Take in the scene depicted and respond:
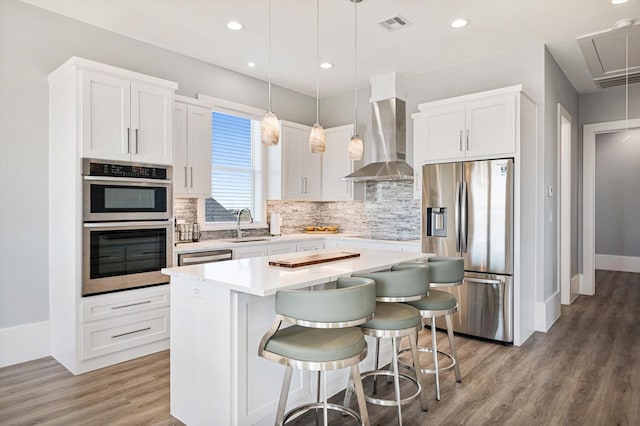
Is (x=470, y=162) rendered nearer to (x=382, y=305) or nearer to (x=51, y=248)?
(x=382, y=305)

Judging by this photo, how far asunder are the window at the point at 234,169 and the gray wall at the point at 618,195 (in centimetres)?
714

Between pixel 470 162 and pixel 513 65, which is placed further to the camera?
pixel 513 65

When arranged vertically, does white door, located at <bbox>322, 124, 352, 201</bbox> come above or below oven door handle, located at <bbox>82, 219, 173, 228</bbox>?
above

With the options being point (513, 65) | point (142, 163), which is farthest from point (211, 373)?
point (513, 65)

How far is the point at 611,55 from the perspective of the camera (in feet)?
14.4

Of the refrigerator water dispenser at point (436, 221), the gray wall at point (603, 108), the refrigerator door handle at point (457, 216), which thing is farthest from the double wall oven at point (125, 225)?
the gray wall at point (603, 108)

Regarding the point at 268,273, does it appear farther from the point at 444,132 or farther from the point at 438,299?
the point at 444,132

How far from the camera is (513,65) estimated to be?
439 centimetres

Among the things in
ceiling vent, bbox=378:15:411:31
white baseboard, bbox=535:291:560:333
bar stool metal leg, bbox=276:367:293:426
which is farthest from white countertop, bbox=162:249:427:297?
ceiling vent, bbox=378:15:411:31

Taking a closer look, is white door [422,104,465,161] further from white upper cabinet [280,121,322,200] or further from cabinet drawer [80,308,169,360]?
cabinet drawer [80,308,169,360]

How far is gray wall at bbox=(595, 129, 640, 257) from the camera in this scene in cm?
775

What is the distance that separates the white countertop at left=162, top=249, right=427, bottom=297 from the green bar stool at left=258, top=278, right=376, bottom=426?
18 cm

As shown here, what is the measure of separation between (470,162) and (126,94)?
330 cm

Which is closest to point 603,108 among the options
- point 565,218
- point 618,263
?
point 565,218
